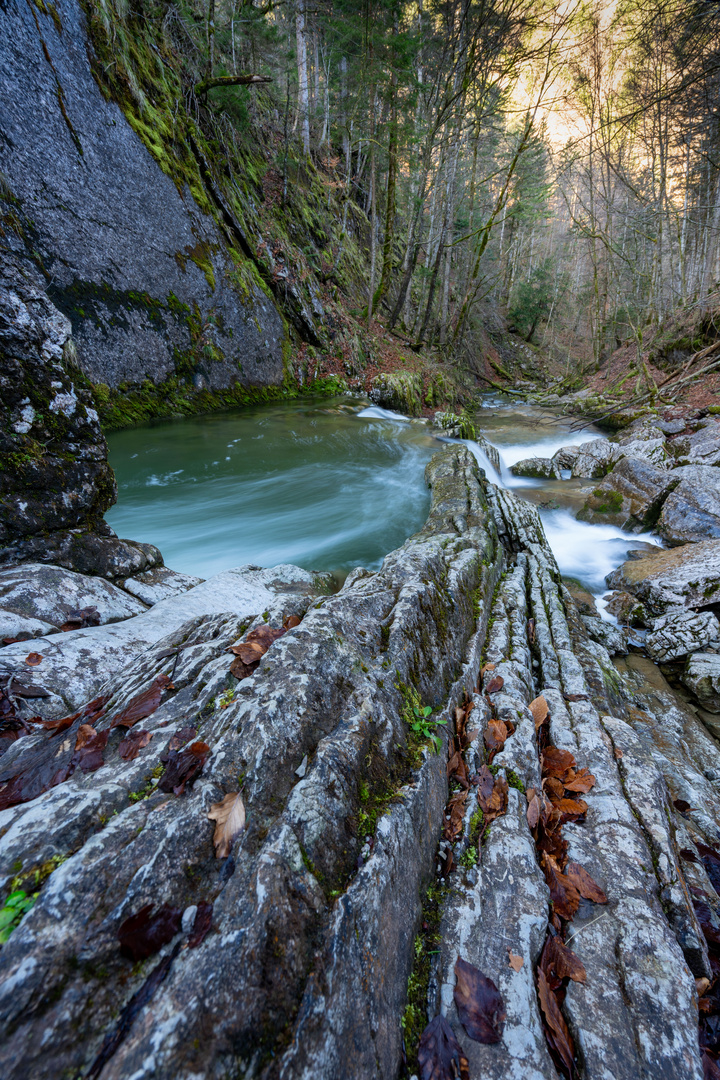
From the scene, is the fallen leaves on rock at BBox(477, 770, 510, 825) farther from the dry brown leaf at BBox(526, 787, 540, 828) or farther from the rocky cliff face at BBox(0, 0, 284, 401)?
the rocky cliff face at BBox(0, 0, 284, 401)

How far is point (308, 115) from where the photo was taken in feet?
55.3

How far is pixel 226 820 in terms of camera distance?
1.47 metres

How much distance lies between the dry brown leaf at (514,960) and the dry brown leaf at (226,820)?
1.15m

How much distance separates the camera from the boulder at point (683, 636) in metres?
5.03

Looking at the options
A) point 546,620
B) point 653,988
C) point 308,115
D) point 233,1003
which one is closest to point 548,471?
point 546,620

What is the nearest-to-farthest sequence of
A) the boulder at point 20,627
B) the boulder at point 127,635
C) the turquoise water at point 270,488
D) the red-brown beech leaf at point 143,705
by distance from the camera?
the red-brown beech leaf at point 143,705
the boulder at point 127,635
the boulder at point 20,627
the turquoise water at point 270,488

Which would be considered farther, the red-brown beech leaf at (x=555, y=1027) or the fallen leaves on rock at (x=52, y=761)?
the fallen leaves on rock at (x=52, y=761)

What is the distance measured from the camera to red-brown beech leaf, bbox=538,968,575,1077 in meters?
1.43

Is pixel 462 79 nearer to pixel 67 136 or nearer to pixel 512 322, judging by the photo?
pixel 67 136

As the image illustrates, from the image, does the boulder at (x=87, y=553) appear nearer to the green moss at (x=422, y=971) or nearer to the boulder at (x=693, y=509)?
the green moss at (x=422, y=971)

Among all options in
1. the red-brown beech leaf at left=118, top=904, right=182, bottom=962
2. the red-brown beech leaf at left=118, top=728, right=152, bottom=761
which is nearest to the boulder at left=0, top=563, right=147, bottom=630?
the red-brown beech leaf at left=118, top=728, right=152, bottom=761

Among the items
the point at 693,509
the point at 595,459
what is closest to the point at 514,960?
the point at 693,509

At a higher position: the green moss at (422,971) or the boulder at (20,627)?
the boulder at (20,627)

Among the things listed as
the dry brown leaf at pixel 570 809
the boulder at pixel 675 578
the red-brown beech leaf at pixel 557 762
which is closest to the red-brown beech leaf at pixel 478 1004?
the dry brown leaf at pixel 570 809
